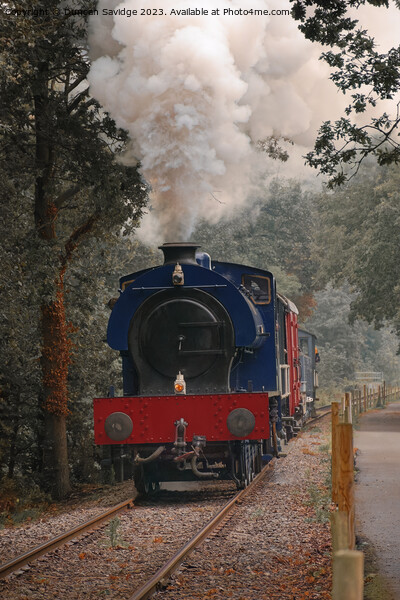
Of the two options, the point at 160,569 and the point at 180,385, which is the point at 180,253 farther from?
the point at 160,569

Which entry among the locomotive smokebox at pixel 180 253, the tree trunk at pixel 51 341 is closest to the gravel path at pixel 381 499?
the locomotive smokebox at pixel 180 253

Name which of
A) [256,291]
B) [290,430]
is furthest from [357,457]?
[256,291]

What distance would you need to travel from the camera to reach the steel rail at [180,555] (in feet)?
21.7

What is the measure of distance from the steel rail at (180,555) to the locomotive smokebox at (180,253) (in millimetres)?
3452

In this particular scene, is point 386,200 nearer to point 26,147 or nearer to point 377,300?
point 377,300

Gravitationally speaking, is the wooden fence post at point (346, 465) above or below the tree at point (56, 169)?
below

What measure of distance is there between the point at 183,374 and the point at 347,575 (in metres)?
9.28

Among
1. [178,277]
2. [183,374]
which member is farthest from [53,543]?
[178,277]

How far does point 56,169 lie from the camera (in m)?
15.1

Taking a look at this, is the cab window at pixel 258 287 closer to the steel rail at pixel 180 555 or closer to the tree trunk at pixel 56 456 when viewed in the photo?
the steel rail at pixel 180 555

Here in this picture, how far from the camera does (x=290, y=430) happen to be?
17.2 m

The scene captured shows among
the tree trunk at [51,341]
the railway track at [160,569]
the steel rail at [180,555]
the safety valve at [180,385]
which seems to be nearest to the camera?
the steel rail at [180,555]

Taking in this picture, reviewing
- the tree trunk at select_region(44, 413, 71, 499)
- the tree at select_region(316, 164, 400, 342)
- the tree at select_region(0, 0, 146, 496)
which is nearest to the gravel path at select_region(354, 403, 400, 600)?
the tree trunk at select_region(44, 413, 71, 499)

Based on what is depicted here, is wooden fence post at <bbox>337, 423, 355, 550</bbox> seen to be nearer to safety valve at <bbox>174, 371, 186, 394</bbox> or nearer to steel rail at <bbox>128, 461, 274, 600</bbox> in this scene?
steel rail at <bbox>128, 461, 274, 600</bbox>
